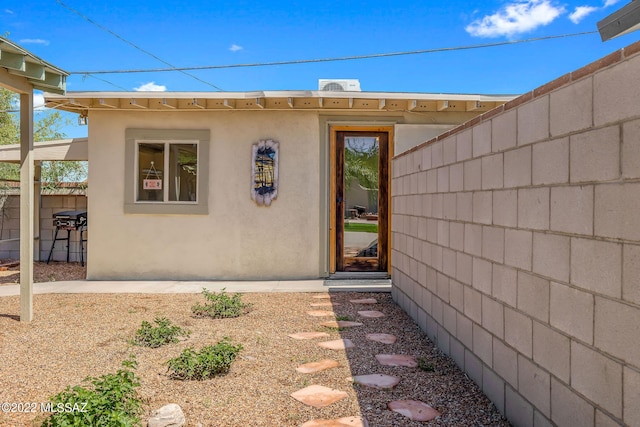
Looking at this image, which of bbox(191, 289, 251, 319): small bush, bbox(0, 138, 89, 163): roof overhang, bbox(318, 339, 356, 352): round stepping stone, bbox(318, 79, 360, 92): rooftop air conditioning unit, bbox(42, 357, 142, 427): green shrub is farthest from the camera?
bbox(0, 138, 89, 163): roof overhang

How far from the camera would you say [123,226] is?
25.7 feet

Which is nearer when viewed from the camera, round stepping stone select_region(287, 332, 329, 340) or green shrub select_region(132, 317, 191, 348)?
green shrub select_region(132, 317, 191, 348)

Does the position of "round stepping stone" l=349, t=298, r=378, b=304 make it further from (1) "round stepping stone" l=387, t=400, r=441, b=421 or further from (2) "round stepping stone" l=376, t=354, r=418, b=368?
(1) "round stepping stone" l=387, t=400, r=441, b=421

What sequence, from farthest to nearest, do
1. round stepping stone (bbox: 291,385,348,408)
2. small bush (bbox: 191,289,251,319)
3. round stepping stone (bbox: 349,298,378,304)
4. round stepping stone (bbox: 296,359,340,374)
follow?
round stepping stone (bbox: 349,298,378,304) → small bush (bbox: 191,289,251,319) → round stepping stone (bbox: 296,359,340,374) → round stepping stone (bbox: 291,385,348,408)

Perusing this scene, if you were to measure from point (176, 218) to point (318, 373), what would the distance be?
16.7ft

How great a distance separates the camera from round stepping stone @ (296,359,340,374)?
348 cm

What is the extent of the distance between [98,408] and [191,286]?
4.96 m

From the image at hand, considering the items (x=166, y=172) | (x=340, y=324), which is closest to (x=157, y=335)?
(x=340, y=324)

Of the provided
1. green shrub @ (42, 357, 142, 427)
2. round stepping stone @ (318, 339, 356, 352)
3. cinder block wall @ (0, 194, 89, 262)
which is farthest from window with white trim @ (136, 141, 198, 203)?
green shrub @ (42, 357, 142, 427)

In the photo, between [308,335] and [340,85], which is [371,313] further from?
[340,85]

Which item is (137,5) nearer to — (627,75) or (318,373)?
(318,373)

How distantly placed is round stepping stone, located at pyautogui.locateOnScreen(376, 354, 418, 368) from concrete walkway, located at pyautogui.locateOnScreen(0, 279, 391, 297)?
9.61 feet

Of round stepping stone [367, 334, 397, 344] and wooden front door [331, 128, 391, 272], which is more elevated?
wooden front door [331, 128, 391, 272]

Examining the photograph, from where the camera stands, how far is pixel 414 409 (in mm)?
2787
